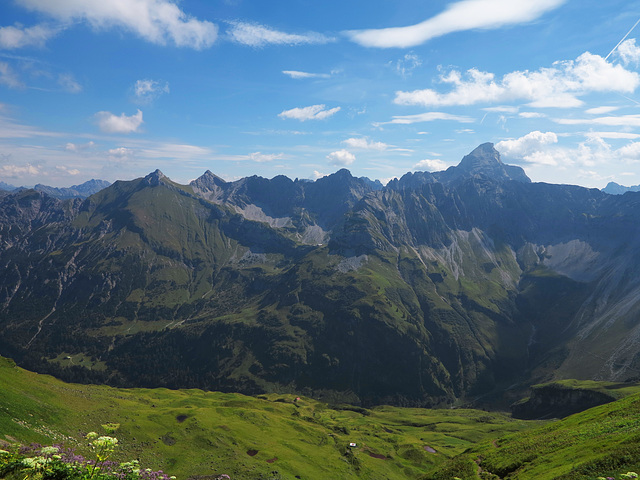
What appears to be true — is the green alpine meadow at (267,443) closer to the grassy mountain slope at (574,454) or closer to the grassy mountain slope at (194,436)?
the grassy mountain slope at (574,454)

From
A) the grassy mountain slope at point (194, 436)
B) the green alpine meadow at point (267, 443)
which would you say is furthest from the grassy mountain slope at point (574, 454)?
the grassy mountain slope at point (194, 436)

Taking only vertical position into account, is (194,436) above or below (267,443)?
above

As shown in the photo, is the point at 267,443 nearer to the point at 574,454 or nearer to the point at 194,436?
the point at 194,436

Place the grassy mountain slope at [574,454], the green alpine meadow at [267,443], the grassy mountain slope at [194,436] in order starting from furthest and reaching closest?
the grassy mountain slope at [194,436]
the green alpine meadow at [267,443]
the grassy mountain slope at [574,454]

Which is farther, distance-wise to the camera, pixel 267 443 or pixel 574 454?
pixel 267 443

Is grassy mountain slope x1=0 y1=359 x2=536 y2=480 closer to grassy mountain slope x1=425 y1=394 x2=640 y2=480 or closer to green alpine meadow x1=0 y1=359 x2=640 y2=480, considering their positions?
green alpine meadow x1=0 y1=359 x2=640 y2=480

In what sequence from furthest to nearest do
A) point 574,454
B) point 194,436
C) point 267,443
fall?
point 267,443 → point 194,436 → point 574,454

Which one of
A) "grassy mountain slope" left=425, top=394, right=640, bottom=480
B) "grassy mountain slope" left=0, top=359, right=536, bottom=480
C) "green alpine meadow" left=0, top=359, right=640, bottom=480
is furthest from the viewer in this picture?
"grassy mountain slope" left=0, top=359, right=536, bottom=480

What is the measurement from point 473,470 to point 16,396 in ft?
325

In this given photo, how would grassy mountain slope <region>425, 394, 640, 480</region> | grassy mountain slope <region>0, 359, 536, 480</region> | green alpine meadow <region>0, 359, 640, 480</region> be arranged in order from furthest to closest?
grassy mountain slope <region>0, 359, 536, 480</region> < green alpine meadow <region>0, 359, 640, 480</region> < grassy mountain slope <region>425, 394, 640, 480</region>

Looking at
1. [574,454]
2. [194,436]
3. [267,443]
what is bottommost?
[267,443]

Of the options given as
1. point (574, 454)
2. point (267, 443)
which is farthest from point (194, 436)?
point (574, 454)

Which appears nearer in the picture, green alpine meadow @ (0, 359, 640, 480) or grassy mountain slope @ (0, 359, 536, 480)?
green alpine meadow @ (0, 359, 640, 480)

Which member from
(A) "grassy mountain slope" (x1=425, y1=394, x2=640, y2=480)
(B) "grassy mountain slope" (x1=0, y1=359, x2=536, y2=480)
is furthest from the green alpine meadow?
(B) "grassy mountain slope" (x1=0, y1=359, x2=536, y2=480)
